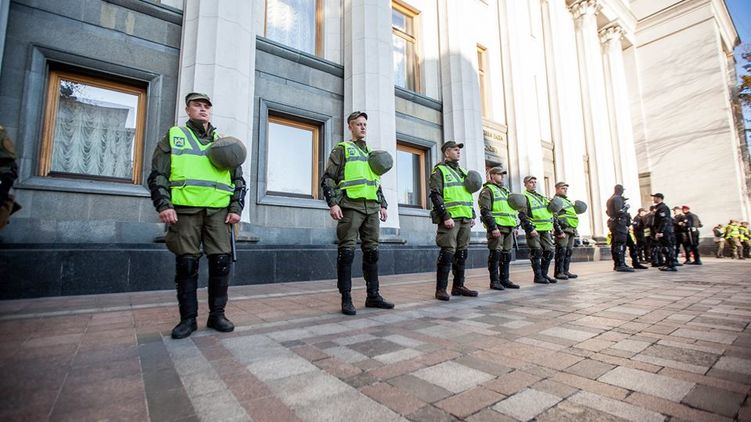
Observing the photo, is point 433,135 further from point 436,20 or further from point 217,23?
point 217,23

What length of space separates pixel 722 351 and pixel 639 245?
10.7 metres

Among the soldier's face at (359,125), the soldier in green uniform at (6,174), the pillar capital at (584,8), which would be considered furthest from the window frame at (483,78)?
the soldier in green uniform at (6,174)

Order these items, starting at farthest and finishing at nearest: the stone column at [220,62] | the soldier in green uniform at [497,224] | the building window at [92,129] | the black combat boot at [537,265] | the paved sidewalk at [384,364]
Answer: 1. the black combat boot at [537,265]
2. the stone column at [220,62]
3. the soldier in green uniform at [497,224]
4. the building window at [92,129]
5. the paved sidewalk at [384,364]

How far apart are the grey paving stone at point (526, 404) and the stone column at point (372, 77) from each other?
22.2ft

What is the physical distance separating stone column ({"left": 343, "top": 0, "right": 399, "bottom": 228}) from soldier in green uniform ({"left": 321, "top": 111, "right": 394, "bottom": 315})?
418 cm

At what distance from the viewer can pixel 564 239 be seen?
7.43 m

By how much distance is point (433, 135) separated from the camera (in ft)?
35.6

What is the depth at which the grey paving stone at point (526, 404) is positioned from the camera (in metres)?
1.53

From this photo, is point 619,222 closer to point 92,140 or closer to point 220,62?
point 220,62

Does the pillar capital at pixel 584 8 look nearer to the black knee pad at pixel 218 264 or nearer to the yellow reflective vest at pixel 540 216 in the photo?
the yellow reflective vest at pixel 540 216

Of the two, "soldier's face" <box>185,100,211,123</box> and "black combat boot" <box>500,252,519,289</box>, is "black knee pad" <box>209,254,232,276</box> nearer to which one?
"soldier's face" <box>185,100,211,123</box>

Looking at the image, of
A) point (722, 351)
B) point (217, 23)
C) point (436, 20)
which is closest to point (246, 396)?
point (722, 351)

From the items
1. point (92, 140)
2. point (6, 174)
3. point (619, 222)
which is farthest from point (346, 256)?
point (619, 222)

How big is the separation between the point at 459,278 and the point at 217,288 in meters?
3.26
